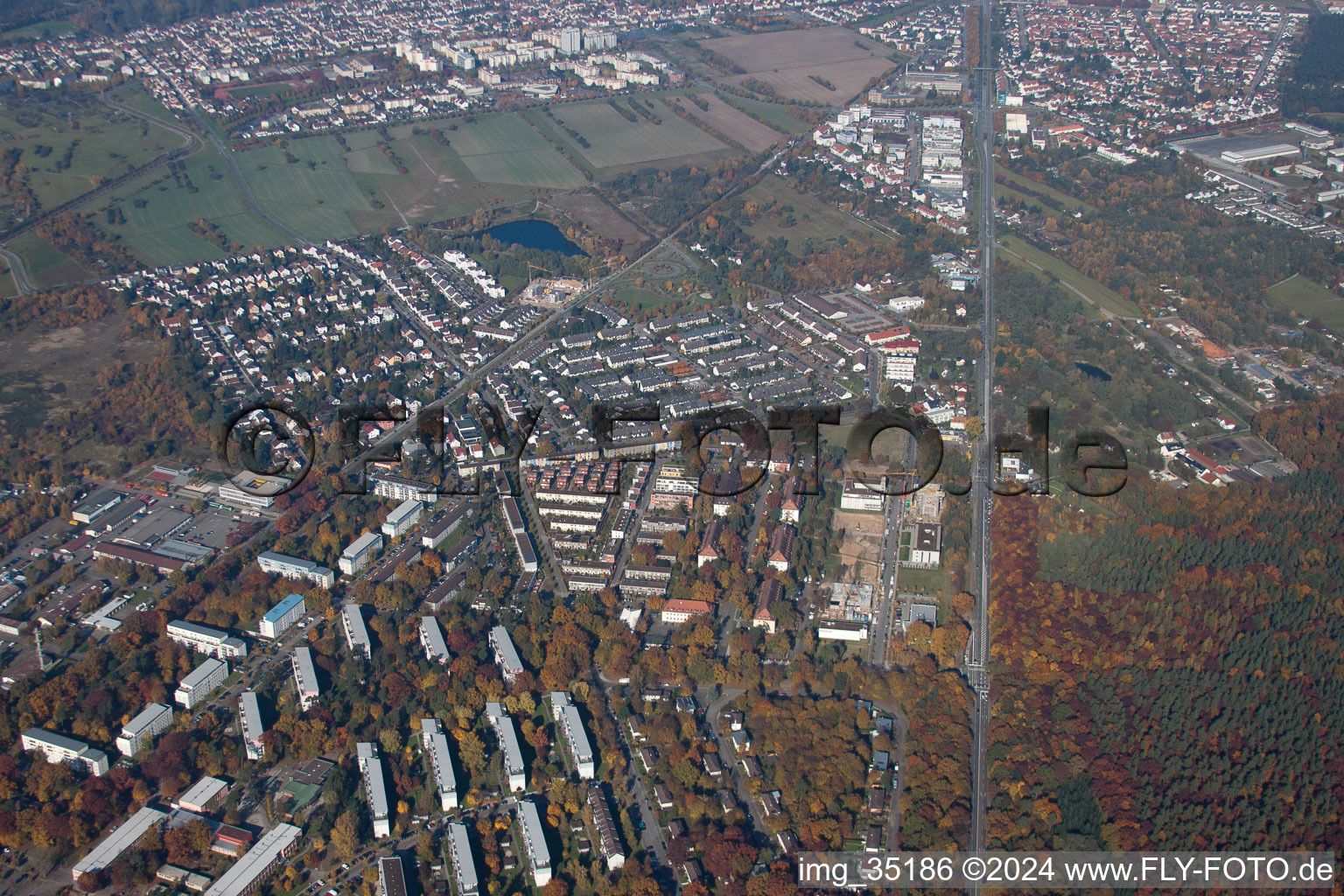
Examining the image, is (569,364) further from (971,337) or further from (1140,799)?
(1140,799)

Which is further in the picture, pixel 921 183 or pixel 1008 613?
pixel 921 183

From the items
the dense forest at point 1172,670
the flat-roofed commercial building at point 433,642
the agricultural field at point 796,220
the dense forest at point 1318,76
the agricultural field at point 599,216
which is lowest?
the dense forest at point 1172,670

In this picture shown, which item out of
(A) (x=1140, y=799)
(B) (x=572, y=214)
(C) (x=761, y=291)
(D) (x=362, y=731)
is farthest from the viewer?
(B) (x=572, y=214)

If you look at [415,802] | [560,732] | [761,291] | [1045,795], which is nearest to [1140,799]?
[1045,795]

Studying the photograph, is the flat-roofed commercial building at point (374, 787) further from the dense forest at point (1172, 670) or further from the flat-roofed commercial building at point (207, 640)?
the dense forest at point (1172, 670)

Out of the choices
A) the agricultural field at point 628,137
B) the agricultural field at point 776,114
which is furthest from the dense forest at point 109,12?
the agricultural field at point 776,114

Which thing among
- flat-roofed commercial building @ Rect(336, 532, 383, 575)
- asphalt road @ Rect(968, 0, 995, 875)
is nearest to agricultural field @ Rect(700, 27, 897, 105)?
asphalt road @ Rect(968, 0, 995, 875)

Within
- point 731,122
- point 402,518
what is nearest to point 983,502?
point 402,518
